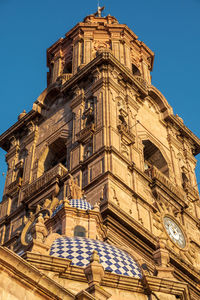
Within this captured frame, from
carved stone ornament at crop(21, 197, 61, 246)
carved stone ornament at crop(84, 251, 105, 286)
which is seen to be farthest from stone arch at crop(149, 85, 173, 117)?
carved stone ornament at crop(84, 251, 105, 286)

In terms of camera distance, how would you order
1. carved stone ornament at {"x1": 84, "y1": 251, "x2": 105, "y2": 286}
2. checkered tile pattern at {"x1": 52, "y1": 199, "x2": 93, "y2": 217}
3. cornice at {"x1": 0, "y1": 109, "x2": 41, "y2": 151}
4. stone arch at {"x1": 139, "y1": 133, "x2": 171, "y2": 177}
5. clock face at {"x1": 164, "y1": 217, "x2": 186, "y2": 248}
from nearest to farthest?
carved stone ornament at {"x1": 84, "y1": 251, "x2": 105, "y2": 286}
checkered tile pattern at {"x1": 52, "y1": 199, "x2": 93, "y2": 217}
clock face at {"x1": 164, "y1": 217, "x2": 186, "y2": 248}
stone arch at {"x1": 139, "y1": 133, "x2": 171, "y2": 177}
cornice at {"x1": 0, "y1": 109, "x2": 41, "y2": 151}

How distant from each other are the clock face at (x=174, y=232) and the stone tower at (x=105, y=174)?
7 centimetres

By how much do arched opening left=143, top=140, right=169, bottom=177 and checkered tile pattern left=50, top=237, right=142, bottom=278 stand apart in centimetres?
1547

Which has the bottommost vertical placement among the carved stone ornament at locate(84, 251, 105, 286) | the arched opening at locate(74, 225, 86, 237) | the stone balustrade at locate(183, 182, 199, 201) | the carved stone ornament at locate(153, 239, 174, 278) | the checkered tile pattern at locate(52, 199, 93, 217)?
the carved stone ornament at locate(84, 251, 105, 286)

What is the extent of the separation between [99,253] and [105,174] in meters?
9.58

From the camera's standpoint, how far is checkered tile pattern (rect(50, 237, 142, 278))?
1788 centimetres

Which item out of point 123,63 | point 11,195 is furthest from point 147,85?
point 11,195

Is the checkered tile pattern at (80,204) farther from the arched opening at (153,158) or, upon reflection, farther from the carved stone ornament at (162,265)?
the arched opening at (153,158)

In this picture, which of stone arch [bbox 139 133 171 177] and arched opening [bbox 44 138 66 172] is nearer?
stone arch [bbox 139 133 171 177]

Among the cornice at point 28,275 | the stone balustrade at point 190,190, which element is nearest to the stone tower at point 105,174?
the stone balustrade at point 190,190

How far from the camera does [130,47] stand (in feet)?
135

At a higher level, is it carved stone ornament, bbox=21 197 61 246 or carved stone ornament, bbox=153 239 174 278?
carved stone ornament, bbox=21 197 61 246

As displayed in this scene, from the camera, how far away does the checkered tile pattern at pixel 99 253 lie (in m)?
17.9

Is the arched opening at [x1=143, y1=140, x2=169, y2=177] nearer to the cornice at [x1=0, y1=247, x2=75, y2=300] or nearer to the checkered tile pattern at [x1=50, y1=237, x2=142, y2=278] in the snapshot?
the checkered tile pattern at [x1=50, y1=237, x2=142, y2=278]
